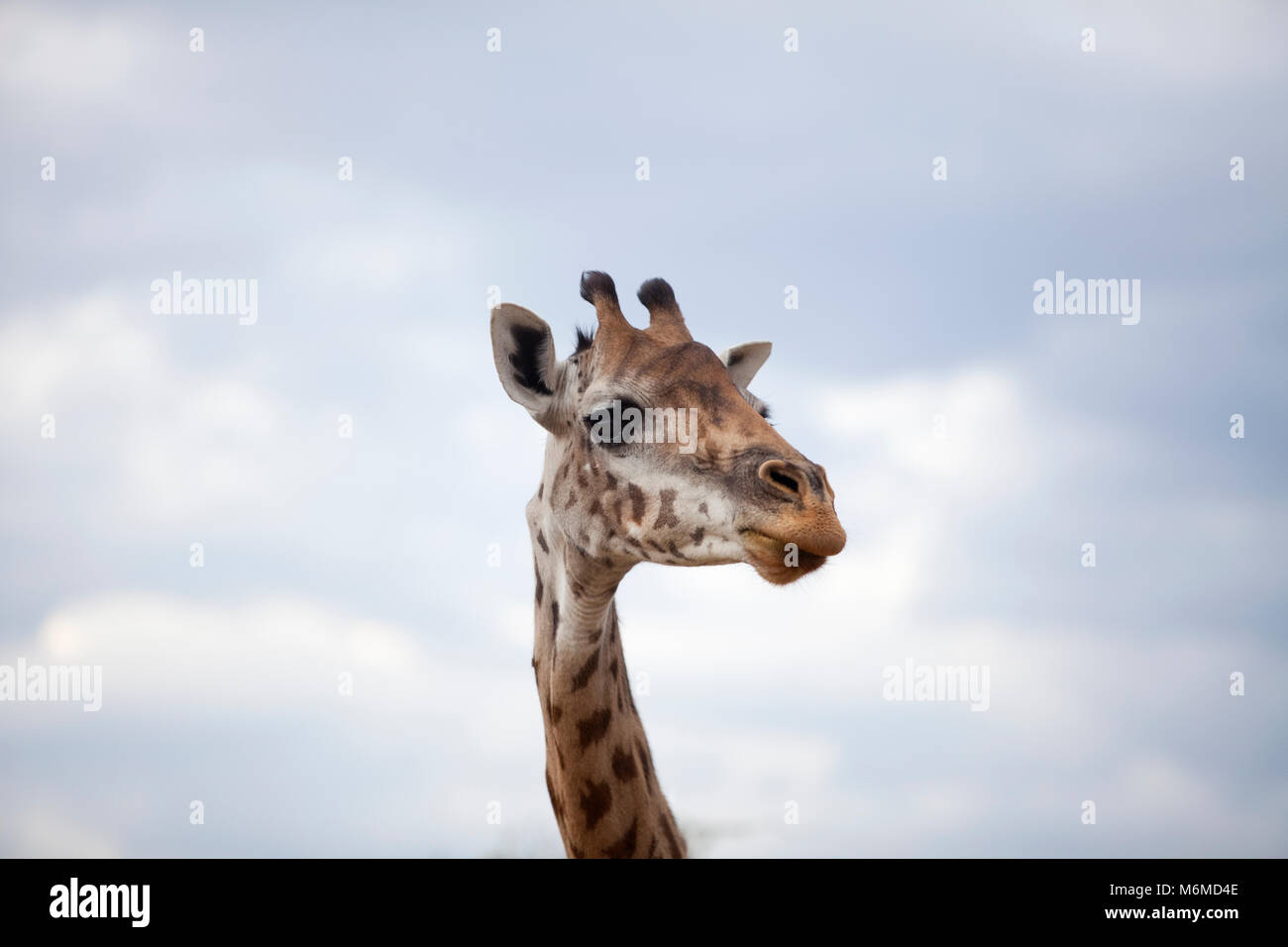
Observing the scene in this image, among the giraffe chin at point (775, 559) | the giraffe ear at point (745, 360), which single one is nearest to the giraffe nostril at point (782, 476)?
the giraffe chin at point (775, 559)

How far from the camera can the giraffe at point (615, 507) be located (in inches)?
321

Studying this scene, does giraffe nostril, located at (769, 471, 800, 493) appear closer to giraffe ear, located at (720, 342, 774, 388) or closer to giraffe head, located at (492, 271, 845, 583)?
giraffe head, located at (492, 271, 845, 583)

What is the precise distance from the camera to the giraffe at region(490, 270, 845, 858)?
26.8 ft

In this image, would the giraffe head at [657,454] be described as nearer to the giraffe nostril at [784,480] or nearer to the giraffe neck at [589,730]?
the giraffe nostril at [784,480]

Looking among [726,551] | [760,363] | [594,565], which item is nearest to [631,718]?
[594,565]

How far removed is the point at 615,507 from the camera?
8.84 metres

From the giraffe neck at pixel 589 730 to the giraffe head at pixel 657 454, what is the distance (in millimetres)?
306

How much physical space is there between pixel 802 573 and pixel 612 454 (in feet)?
6.43

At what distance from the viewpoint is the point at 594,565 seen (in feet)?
29.9

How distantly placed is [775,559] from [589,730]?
2.52 metres

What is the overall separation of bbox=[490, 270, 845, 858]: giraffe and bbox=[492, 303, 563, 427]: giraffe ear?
0.01 metres

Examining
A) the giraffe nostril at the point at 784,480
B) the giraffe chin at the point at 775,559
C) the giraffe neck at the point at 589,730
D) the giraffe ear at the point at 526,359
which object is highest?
the giraffe ear at the point at 526,359
